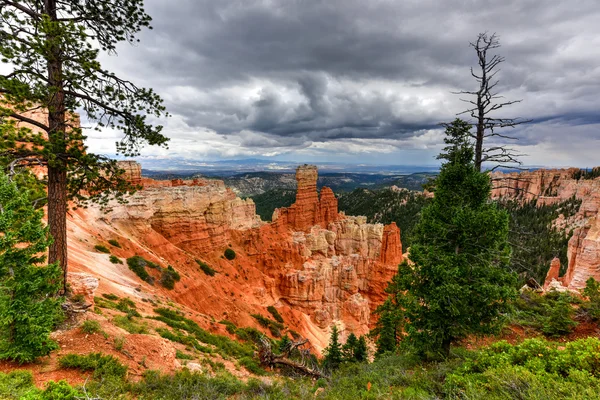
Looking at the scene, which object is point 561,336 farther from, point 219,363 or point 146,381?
point 146,381

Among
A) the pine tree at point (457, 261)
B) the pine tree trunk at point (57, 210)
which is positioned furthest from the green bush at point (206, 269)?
the pine tree at point (457, 261)

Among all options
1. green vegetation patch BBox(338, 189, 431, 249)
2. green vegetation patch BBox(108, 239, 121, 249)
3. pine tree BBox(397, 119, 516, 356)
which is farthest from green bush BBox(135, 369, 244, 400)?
green vegetation patch BBox(338, 189, 431, 249)

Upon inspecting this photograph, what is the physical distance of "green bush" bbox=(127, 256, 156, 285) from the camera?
23062 millimetres

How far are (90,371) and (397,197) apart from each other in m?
122

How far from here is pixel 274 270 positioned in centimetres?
4162

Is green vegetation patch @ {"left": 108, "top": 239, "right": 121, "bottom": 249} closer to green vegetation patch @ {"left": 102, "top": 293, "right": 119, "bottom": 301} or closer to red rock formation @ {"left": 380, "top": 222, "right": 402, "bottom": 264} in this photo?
green vegetation patch @ {"left": 102, "top": 293, "right": 119, "bottom": 301}

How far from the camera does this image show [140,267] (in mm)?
23797

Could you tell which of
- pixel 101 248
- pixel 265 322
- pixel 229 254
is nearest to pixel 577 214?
pixel 265 322

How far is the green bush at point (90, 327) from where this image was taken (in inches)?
344

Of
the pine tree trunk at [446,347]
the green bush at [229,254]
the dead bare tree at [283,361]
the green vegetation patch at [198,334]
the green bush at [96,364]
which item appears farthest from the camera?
the green bush at [229,254]

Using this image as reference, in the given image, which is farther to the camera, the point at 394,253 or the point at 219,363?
the point at 394,253

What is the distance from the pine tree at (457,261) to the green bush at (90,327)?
10.8m

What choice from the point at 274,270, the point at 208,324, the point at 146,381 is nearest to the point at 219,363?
the point at 146,381

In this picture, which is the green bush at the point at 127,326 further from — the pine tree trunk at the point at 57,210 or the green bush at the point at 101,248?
the green bush at the point at 101,248
